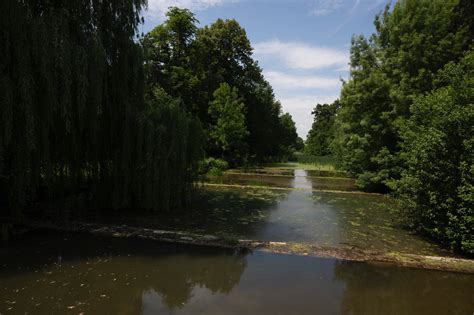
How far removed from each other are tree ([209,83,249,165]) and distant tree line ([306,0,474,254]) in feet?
39.1

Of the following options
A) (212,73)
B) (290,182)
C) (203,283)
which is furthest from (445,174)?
(212,73)

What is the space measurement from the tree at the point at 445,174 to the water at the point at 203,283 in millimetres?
1627

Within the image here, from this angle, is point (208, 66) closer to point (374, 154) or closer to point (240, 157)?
point (240, 157)

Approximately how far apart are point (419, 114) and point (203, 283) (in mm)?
8287

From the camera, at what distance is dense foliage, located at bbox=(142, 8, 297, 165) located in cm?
2702

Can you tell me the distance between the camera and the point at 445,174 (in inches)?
325

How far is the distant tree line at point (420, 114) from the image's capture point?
8.14 m

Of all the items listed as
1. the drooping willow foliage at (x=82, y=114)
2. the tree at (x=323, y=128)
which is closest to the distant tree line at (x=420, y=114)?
the drooping willow foliage at (x=82, y=114)

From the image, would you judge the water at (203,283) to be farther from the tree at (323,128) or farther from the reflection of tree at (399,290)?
the tree at (323,128)

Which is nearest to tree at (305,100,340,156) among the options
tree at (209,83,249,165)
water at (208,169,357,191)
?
tree at (209,83,249,165)

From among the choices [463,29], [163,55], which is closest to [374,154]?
[463,29]

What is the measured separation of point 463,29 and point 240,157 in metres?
21.6

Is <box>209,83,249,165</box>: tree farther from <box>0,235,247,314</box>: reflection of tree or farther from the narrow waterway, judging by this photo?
<box>0,235,247,314</box>: reflection of tree

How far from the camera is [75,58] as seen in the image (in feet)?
25.5
